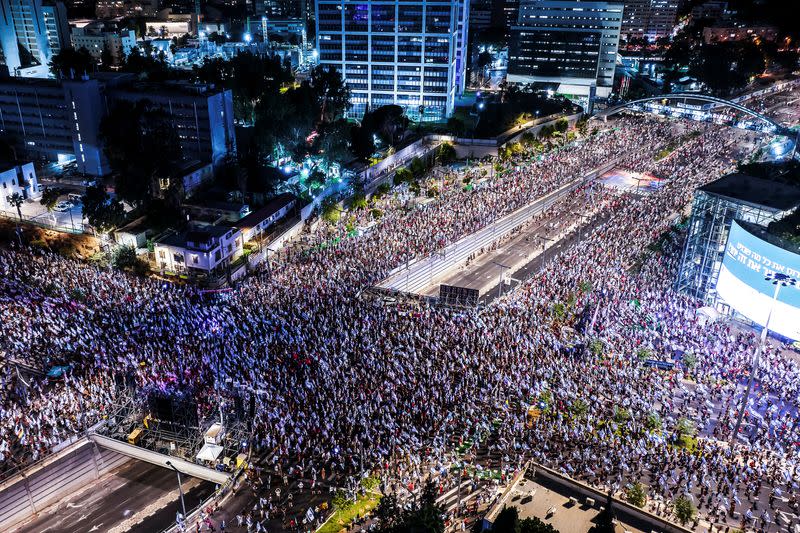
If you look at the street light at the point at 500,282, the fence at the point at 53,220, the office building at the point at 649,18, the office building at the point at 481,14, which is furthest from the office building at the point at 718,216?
the office building at the point at 481,14

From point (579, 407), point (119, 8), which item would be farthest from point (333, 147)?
point (119, 8)

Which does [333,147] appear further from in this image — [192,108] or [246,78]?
[246,78]

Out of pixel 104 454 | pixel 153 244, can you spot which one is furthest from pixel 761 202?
pixel 153 244

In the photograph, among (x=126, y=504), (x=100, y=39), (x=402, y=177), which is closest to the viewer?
(x=126, y=504)

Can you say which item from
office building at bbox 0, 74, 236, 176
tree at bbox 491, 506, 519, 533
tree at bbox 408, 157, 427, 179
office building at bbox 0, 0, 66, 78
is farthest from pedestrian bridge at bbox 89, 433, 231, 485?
office building at bbox 0, 0, 66, 78

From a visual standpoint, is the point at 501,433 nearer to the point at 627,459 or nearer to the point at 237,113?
the point at 627,459
